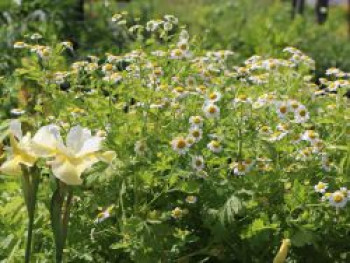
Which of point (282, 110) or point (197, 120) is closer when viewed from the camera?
point (197, 120)

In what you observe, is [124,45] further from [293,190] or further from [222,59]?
[293,190]

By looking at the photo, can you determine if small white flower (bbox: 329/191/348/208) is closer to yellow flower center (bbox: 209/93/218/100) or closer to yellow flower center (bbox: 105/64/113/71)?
yellow flower center (bbox: 209/93/218/100)

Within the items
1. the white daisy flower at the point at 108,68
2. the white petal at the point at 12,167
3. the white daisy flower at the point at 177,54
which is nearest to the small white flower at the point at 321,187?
the white daisy flower at the point at 177,54

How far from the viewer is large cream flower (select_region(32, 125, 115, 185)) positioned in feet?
7.36

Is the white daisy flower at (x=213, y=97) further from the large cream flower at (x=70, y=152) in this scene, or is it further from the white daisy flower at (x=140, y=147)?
the large cream flower at (x=70, y=152)

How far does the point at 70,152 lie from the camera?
2.31 meters

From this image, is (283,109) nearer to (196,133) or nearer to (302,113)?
(302,113)

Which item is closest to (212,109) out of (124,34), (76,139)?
(76,139)

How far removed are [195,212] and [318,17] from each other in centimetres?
895

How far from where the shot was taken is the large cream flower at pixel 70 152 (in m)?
2.24

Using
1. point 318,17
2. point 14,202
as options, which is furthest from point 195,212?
point 318,17

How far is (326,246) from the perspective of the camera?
3.16 meters

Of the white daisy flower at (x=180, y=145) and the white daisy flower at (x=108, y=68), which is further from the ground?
the white daisy flower at (x=108, y=68)

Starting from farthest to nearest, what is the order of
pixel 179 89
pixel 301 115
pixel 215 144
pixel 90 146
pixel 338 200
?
pixel 179 89, pixel 301 115, pixel 215 144, pixel 338 200, pixel 90 146
